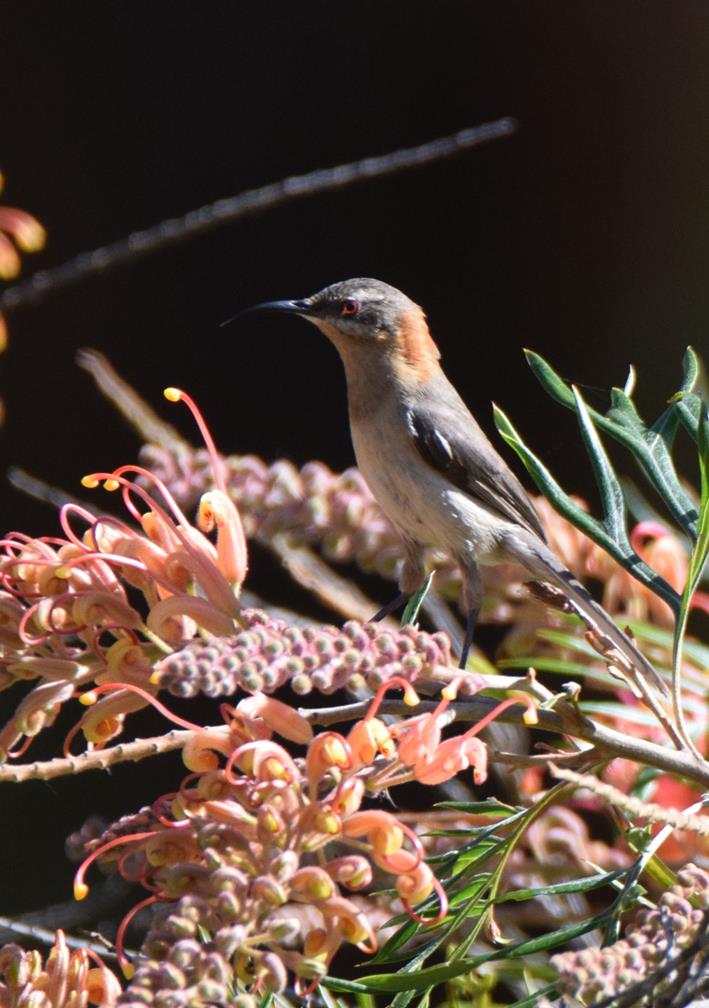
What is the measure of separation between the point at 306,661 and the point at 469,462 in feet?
2.93

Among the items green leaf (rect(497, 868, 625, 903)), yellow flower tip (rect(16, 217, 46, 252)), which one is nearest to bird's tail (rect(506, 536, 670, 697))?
green leaf (rect(497, 868, 625, 903))

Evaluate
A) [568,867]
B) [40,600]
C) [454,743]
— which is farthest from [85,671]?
[568,867]

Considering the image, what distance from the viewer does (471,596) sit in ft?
4.07

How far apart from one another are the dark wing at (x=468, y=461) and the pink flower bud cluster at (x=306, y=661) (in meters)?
0.77

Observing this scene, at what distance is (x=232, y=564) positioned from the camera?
2.24 ft

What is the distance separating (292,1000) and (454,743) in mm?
294

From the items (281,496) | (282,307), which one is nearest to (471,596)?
(281,496)

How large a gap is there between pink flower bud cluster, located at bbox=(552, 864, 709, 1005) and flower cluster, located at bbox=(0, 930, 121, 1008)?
263mm

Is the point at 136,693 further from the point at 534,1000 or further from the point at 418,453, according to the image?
the point at 418,453

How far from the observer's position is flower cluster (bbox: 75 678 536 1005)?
51cm

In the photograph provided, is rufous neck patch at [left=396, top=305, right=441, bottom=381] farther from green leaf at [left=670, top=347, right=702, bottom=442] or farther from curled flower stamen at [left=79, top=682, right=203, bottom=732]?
curled flower stamen at [left=79, top=682, right=203, bottom=732]

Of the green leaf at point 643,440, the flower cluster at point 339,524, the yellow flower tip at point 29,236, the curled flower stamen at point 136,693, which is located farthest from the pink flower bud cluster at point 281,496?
the curled flower stamen at point 136,693

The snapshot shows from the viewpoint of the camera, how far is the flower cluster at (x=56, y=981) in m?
Answer: 0.63

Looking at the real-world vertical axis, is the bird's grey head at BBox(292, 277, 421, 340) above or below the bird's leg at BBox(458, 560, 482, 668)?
above
